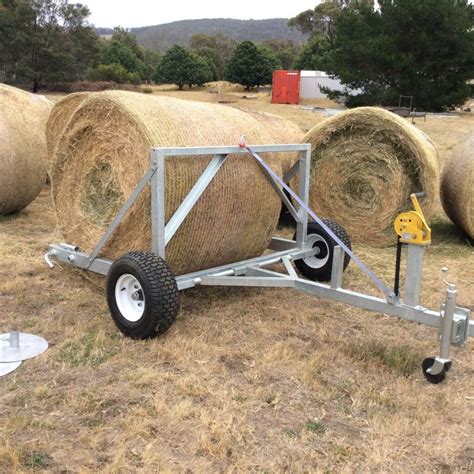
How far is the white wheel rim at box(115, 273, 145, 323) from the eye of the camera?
4.43 meters

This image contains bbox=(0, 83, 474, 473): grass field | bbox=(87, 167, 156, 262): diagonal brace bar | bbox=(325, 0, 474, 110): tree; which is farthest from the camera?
bbox=(325, 0, 474, 110): tree

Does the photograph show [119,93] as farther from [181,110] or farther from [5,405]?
[5,405]

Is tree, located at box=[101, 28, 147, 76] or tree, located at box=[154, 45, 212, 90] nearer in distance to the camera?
tree, located at box=[154, 45, 212, 90]

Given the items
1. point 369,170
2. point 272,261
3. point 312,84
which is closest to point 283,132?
point 369,170

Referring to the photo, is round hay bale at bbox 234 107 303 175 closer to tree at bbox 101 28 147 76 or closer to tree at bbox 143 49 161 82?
tree at bbox 101 28 147 76

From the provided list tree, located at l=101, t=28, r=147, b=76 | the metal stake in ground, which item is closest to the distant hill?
tree, located at l=101, t=28, r=147, b=76

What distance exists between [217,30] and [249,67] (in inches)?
4834

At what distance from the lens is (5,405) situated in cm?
341

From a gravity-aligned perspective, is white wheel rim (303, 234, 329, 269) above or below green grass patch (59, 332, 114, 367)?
above

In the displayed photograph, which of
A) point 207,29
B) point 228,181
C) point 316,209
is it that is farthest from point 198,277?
point 207,29

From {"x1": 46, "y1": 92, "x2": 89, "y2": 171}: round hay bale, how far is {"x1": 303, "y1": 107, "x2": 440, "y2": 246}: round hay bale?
2.90 meters

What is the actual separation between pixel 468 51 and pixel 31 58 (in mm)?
38951

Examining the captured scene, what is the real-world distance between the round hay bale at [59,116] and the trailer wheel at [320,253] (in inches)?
108

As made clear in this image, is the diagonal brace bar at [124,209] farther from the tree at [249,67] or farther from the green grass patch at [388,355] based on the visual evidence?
the tree at [249,67]
